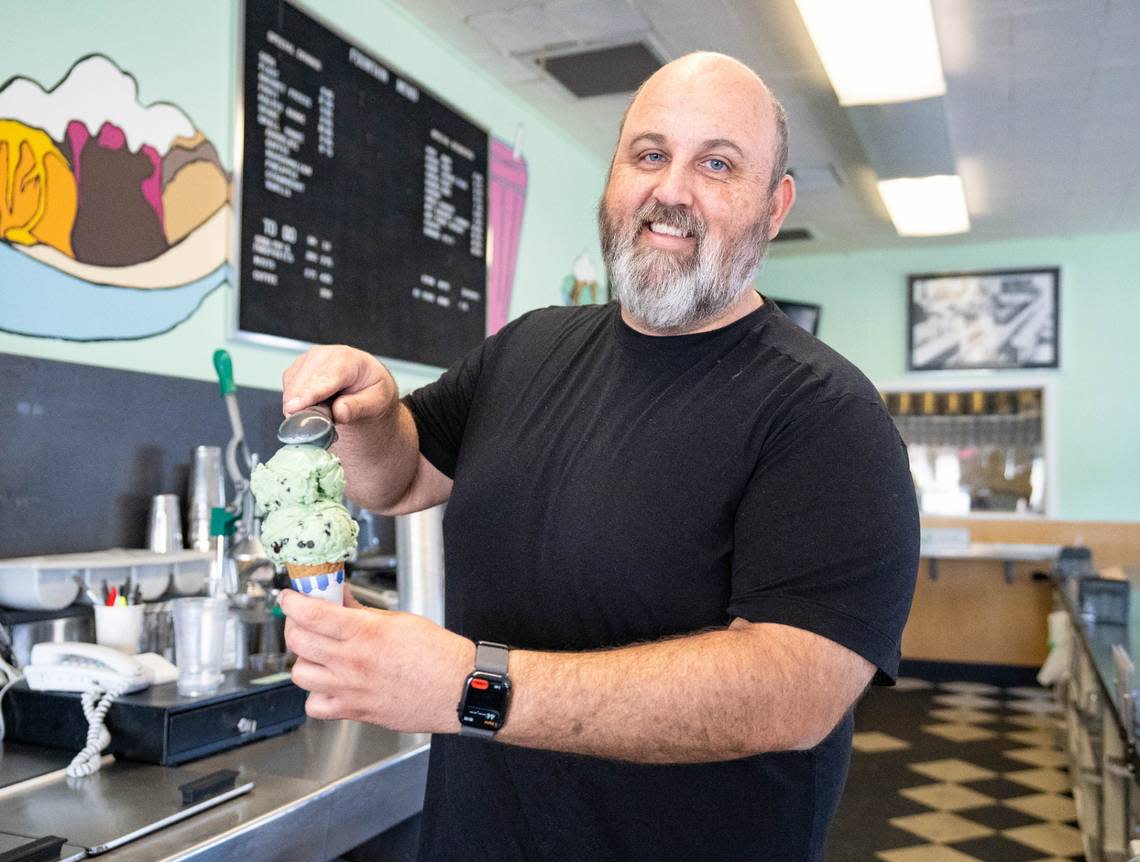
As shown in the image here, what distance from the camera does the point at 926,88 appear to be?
3742 millimetres

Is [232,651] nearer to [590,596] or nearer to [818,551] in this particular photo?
[590,596]

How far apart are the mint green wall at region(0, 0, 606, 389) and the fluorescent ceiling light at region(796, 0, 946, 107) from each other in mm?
1289

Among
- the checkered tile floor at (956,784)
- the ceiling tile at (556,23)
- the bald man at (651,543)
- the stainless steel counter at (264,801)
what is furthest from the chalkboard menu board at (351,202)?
the checkered tile floor at (956,784)

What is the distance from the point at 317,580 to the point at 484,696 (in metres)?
0.19

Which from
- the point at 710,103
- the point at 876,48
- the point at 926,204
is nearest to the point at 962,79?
the point at 876,48

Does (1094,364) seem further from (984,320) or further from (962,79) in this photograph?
(962,79)

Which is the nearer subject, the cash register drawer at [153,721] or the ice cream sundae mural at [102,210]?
the cash register drawer at [153,721]

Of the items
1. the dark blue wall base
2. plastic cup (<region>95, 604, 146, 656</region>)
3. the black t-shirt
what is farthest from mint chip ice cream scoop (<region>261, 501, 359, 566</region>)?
the dark blue wall base

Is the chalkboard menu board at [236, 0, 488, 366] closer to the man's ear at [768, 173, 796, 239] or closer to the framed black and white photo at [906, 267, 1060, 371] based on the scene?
the man's ear at [768, 173, 796, 239]

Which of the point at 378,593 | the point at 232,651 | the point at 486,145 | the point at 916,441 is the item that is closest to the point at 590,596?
the point at 232,651

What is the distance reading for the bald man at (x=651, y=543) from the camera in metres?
0.95

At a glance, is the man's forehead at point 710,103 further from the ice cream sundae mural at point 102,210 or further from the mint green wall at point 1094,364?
the mint green wall at point 1094,364

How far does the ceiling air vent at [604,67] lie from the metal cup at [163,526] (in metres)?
2.28

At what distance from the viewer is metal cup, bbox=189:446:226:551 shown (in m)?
2.41
